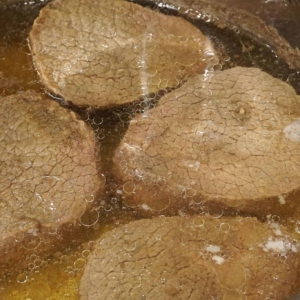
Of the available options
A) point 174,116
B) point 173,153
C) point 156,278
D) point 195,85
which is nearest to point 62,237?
point 156,278

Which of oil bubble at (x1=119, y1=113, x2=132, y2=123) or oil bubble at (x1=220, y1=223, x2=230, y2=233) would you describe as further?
oil bubble at (x1=119, y1=113, x2=132, y2=123)

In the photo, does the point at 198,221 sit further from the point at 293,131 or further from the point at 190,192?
the point at 293,131

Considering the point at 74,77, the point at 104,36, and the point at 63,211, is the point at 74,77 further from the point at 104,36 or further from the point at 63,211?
the point at 63,211

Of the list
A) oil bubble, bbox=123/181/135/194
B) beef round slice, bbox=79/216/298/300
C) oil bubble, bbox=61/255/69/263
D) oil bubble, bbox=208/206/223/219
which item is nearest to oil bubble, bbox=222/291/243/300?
beef round slice, bbox=79/216/298/300

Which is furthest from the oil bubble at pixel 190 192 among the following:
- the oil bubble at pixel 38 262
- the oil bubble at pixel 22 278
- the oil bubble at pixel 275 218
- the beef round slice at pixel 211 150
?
the oil bubble at pixel 22 278

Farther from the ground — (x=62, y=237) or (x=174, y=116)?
(x=174, y=116)

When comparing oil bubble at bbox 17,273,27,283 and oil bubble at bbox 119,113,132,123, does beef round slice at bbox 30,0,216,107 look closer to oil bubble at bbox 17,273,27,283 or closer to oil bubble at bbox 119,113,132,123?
oil bubble at bbox 119,113,132,123

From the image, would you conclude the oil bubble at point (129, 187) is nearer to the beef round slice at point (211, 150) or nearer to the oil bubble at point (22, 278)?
the beef round slice at point (211, 150)
